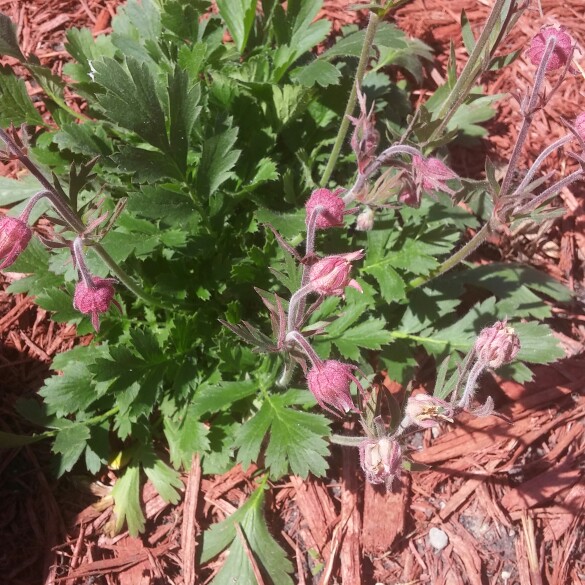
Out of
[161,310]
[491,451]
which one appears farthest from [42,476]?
[491,451]

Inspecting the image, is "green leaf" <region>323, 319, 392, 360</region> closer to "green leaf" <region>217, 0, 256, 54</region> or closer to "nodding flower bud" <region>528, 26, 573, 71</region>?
"nodding flower bud" <region>528, 26, 573, 71</region>

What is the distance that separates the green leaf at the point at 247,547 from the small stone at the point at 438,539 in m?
0.69

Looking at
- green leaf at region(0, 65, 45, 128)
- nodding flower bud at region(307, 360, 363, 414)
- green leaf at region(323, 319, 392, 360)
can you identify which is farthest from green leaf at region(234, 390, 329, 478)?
green leaf at region(0, 65, 45, 128)

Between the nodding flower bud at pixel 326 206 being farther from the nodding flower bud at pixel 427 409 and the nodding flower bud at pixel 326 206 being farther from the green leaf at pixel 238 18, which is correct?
the green leaf at pixel 238 18

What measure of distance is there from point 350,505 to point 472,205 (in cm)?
172

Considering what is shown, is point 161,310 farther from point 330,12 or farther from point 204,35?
point 330,12

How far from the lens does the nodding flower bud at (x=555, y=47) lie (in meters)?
2.06

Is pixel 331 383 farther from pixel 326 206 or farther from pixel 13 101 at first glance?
pixel 13 101

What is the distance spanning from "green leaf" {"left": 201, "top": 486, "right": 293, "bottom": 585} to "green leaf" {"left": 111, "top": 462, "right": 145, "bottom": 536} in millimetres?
327

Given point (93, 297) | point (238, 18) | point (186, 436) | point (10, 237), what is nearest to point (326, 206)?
point (93, 297)

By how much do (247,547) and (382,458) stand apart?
45.2 inches

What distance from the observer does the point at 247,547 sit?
2.78m

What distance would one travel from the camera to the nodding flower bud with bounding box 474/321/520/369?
1914mm

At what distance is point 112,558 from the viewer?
287cm
